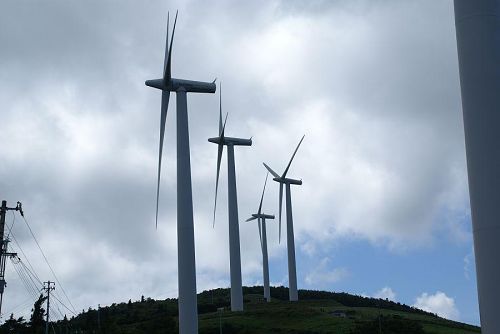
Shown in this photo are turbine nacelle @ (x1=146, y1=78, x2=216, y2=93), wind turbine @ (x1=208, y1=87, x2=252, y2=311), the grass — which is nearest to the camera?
turbine nacelle @ (x1=146, y1=78, x2=216, y2=93)

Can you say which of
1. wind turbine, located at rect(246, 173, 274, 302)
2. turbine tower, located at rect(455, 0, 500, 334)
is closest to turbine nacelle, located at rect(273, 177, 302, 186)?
wind turbine, located at rect(246, 173, 274, 302)

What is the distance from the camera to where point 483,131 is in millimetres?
26672

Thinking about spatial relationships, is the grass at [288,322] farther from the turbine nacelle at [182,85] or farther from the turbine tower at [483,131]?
the turbine tower at [483,131]

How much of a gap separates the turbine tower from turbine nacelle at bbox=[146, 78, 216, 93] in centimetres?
5053

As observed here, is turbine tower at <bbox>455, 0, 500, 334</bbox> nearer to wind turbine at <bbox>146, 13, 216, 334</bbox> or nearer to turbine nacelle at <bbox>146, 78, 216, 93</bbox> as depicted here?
wind turbine at <bbox>146, 13, 216, 334</bbox>

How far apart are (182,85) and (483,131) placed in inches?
2080

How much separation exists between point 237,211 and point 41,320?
4743 centimetres

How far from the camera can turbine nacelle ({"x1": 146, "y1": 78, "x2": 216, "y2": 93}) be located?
7650cm

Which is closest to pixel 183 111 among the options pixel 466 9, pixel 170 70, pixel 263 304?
pixel 170 70

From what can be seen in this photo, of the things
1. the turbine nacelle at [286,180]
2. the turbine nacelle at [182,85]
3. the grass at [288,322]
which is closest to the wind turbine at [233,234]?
the grass at [288,322]

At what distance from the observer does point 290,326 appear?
382 ft

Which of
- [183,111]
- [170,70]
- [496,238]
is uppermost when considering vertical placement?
[170,70]

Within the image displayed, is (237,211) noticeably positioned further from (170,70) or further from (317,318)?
(170,70)

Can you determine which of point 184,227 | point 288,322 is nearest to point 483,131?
point 184,227
